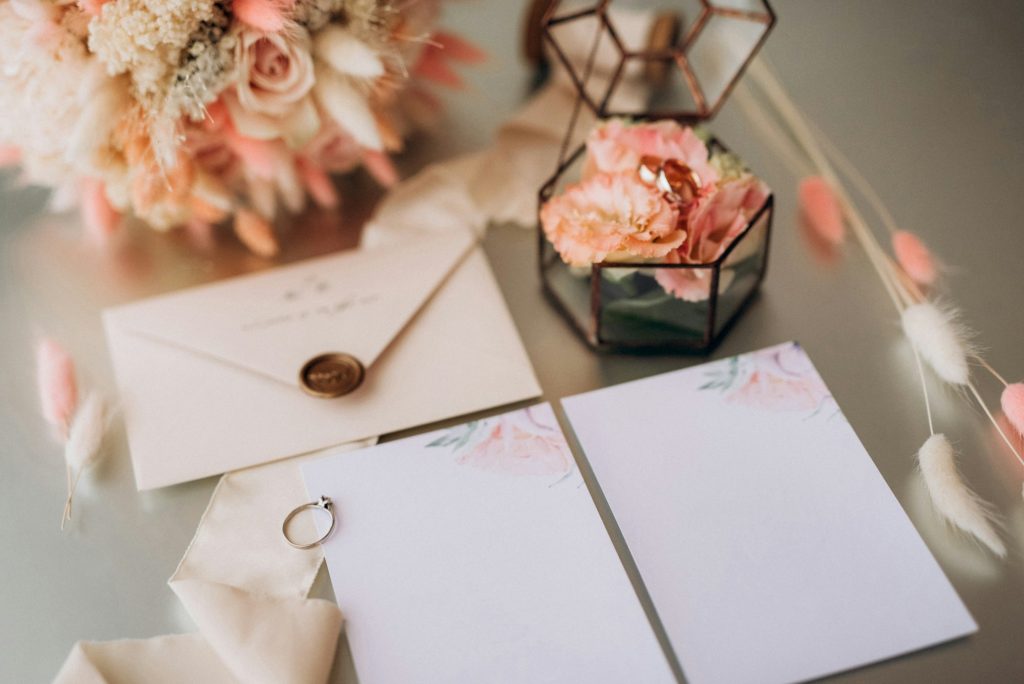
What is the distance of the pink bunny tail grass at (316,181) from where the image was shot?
0.95 metres

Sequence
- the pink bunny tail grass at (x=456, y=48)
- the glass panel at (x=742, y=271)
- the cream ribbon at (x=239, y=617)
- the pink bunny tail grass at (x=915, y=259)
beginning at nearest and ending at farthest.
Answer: the cream ribbon at (x=239, y=617)
the glass panel at (x=742, y=271)
the pink bunny tail grass at (x=915, y=259)
the pink bunny tail grass at (x=456, y=48)

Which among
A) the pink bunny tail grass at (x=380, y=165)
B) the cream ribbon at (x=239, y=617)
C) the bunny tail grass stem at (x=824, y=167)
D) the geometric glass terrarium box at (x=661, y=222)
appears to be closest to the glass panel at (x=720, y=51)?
the geometric glass terrarium box at (x=661, y=222)

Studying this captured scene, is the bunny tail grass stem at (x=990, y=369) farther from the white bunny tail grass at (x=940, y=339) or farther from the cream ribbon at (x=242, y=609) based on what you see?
the cream ribbon at (x=242, y=609)

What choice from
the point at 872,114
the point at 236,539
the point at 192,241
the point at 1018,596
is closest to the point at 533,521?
the point at 236,539

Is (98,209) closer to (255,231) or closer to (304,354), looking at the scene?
(255,231)

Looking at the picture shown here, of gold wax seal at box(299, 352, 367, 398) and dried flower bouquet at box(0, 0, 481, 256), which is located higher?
dried flower bouquet at box(0, 0, 481, 256)

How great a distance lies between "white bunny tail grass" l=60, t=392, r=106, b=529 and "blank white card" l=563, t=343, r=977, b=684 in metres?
0.40

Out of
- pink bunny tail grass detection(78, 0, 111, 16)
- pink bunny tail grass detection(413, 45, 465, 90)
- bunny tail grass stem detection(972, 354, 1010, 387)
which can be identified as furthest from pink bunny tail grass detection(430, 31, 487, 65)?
bunny tail grass stem detection(972, 354, 1010, 387)

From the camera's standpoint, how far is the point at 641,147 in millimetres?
814

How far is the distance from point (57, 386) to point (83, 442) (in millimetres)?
72

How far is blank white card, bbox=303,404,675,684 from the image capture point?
686 millimetres

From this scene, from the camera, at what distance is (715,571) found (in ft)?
2.36

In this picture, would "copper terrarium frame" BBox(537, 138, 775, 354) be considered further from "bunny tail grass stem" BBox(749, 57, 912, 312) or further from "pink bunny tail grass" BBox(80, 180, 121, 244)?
"pink bunny tail grass" BBox(80, 180, 121, 244)

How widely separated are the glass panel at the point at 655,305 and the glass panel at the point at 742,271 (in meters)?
0.02
